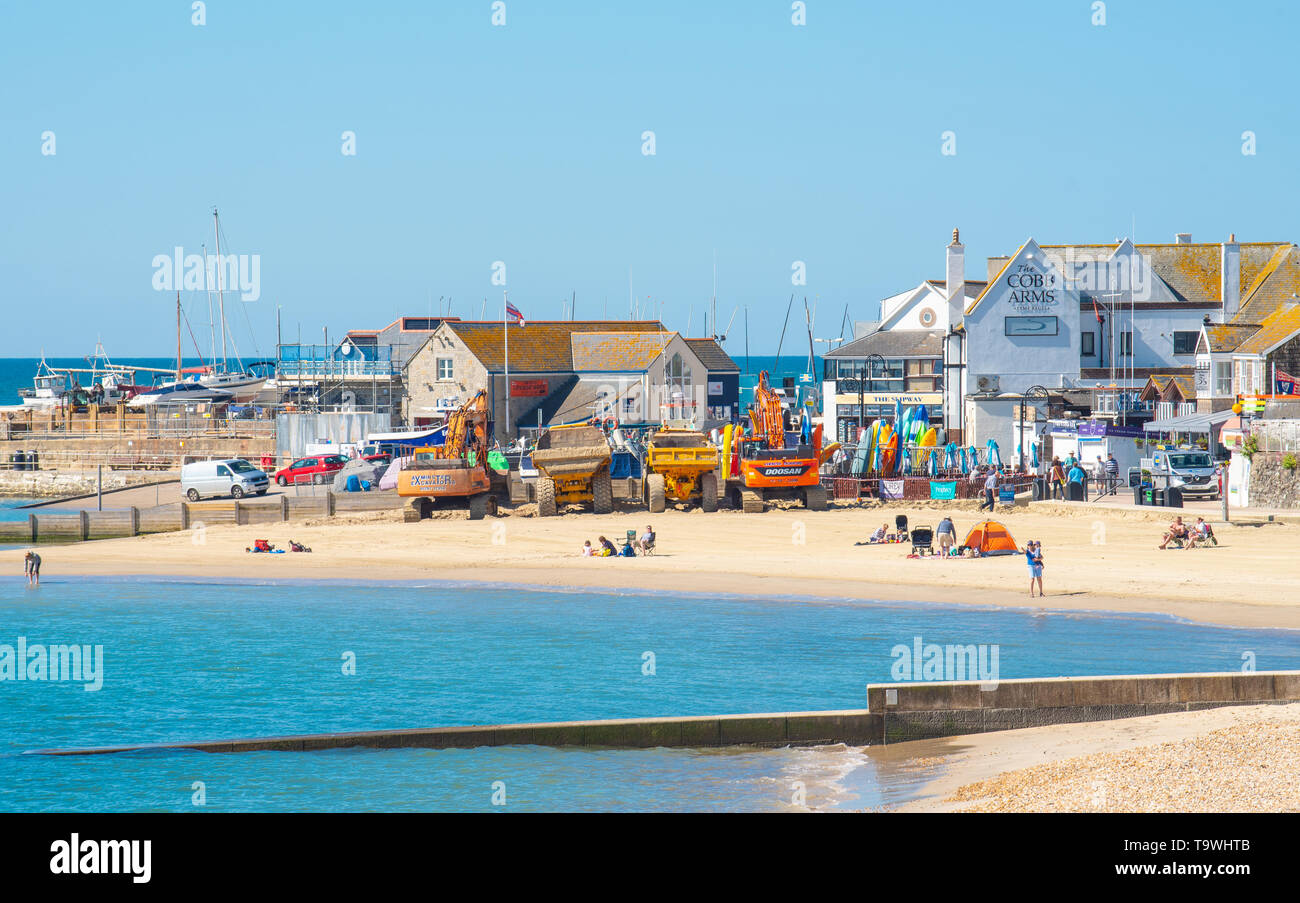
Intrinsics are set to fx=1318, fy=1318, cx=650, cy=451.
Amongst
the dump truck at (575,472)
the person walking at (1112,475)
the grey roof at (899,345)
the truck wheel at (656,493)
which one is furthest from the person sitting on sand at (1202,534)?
the grey roof at (899,345)

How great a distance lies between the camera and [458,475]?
4041cm

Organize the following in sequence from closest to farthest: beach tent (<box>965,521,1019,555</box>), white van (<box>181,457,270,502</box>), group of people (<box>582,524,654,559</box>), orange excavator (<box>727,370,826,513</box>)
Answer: beach tent (<box>965,521,1019,555</box>) < group of people (<box>582,524,654,559</box>) < orange excavator (<box>727,370,826,513</box>) < white van (<box>181,457,270,502</box>)

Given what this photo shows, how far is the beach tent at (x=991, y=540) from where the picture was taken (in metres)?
33.1

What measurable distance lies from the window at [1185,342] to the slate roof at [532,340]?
25523 millimetres

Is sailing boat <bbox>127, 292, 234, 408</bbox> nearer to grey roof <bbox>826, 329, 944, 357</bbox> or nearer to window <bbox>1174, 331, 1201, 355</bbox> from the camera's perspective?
grey roof <bbox>826, 329, 944, 357</bbox>

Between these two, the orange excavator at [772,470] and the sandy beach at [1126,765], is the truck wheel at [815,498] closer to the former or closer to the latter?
the orange excavator at [772,470]

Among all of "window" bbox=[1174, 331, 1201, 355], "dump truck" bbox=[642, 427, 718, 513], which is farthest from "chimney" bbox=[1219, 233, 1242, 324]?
"dump truck" bbox=[642, 427, 718, 513]

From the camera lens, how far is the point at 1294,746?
15.2m

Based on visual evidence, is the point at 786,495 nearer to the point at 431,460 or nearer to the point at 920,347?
the point at 431,460

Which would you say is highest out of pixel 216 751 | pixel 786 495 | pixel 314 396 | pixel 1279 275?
pixel 1279 275

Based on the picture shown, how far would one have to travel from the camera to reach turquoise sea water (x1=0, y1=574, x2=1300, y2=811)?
17.7 meters

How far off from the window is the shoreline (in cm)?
3882
